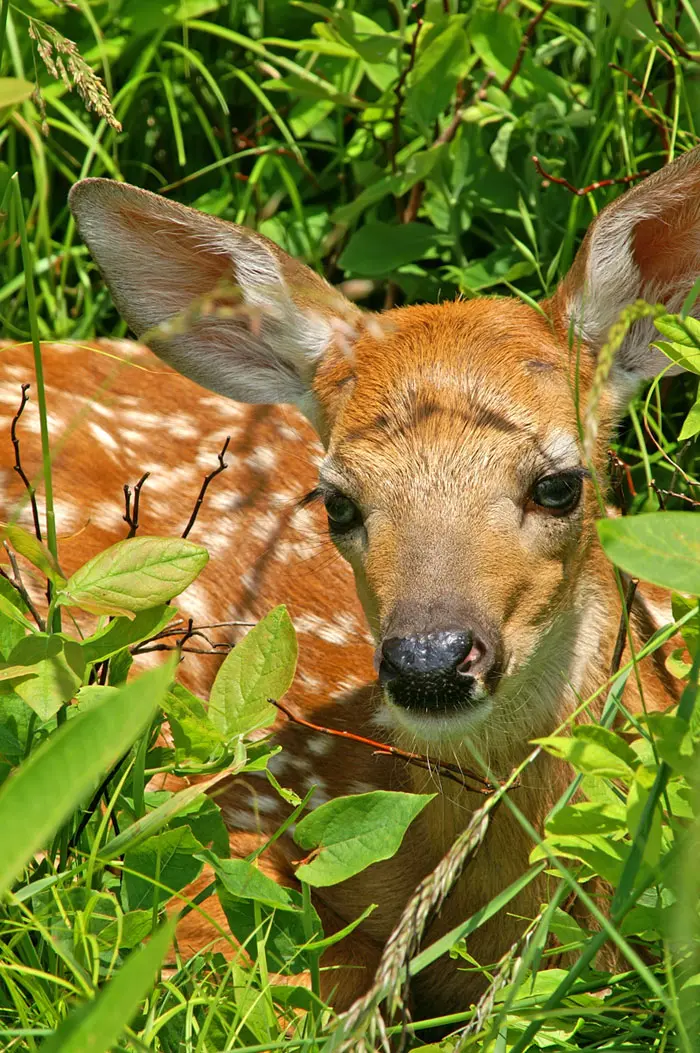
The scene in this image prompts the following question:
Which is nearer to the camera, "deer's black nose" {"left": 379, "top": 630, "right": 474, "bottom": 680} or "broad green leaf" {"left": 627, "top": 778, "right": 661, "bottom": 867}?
"broad green leaf" {"left": 627, "top": 778, "right": 661, "bottom": 867}

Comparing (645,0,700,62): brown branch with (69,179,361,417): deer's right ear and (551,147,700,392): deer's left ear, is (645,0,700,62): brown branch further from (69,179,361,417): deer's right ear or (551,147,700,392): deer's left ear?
(69,179,361,417): deer's right ear

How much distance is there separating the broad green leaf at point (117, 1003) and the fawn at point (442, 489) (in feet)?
3.43

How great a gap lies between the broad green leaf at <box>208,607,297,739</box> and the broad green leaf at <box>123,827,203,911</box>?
0.18m

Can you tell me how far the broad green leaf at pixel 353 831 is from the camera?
2066mm

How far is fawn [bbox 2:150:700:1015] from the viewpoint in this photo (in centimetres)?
238

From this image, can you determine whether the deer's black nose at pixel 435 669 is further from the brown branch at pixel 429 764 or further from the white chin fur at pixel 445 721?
the brown branch at pixel 429 764

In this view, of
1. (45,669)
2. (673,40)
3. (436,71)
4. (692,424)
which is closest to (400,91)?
(436,71)

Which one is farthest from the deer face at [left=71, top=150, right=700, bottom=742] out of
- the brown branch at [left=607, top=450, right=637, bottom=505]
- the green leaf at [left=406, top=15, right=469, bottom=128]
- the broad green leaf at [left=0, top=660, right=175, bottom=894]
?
the broad green leaf at [left=0, top=660, right=175, bottom=894]

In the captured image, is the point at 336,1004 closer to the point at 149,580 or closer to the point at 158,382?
the point at 149,580

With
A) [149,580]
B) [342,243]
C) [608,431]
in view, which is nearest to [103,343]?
[342,243]

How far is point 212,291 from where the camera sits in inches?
118

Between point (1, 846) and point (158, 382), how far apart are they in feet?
9.14

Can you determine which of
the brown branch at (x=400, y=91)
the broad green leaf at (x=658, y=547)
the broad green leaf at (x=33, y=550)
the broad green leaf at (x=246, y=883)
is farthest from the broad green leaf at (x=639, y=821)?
the brown branch at (x=400, y=91)

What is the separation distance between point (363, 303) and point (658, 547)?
2.86m
